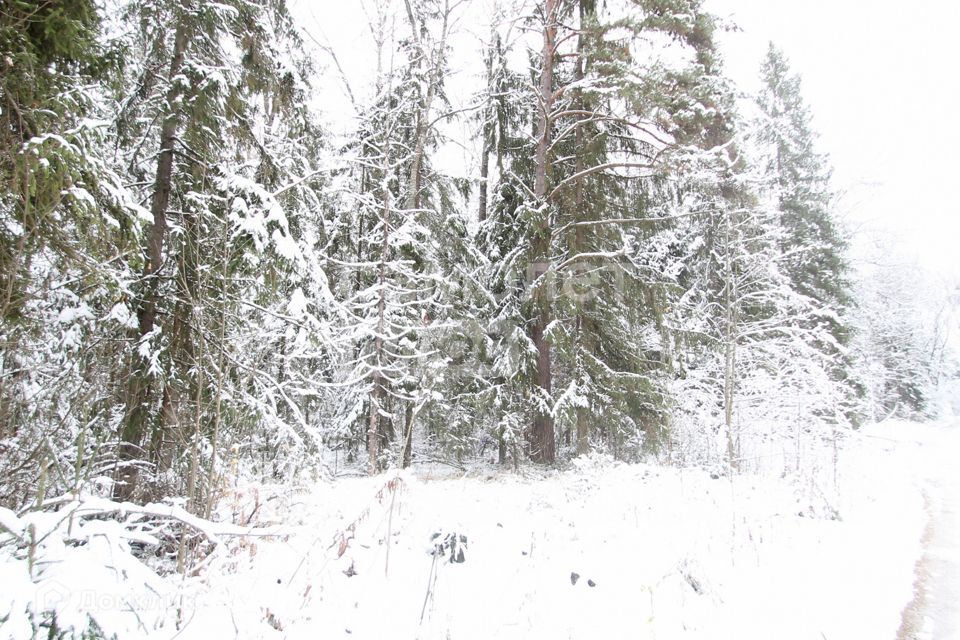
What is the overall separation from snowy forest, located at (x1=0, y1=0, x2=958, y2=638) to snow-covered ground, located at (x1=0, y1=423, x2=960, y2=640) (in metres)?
0.20

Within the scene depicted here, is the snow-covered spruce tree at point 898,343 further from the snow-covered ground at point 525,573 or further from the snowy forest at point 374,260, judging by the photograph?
the snow-covered ground at point 525,573

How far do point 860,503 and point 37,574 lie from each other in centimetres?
995

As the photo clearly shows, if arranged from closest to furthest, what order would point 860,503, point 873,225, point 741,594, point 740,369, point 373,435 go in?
point 741,594 < point 860,503 < point 373,435 < point 740,369 < point 873,225

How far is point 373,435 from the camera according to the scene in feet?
30.3

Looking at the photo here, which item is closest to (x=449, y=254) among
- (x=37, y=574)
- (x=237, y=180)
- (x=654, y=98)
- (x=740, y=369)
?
(x=654, y=98)

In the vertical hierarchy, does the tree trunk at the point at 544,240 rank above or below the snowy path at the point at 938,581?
above

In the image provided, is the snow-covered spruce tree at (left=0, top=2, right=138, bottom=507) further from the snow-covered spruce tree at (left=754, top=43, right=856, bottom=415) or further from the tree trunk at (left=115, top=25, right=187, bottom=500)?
the snow-covered spruce tree at (left=754, top=43, right=856, bottom=415)

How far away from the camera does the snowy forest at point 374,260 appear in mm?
3500

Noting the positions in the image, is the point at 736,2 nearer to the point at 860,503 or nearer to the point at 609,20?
the point at 609,20

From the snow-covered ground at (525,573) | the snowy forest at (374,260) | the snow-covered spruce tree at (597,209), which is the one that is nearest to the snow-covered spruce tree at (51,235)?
the snowy forest at (374,260)

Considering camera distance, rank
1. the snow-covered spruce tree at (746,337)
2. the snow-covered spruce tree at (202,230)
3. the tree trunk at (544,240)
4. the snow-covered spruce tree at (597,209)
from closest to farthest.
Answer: the snow-covered spruce tree at (202,230)
the snow-covered spruce tree at (597,209)
the tree trunk at (544,240)
the snow-covered spruce tree at (746,337)

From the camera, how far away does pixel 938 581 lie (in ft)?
13.5

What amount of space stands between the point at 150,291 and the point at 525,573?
510 centimetres

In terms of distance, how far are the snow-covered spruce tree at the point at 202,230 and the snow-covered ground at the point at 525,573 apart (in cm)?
128
